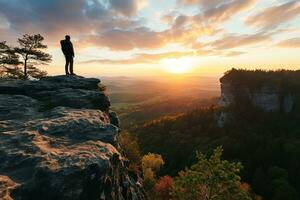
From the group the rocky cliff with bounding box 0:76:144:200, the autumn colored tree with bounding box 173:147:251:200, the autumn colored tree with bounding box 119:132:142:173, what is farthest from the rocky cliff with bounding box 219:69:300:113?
the rocky cliff with bounding box 0:76:144:200

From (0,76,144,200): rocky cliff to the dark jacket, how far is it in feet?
26.1

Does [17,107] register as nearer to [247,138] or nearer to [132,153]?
[132,153]

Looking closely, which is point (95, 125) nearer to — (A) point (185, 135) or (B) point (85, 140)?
(B) point (85, 140)

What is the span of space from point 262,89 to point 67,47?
424ft

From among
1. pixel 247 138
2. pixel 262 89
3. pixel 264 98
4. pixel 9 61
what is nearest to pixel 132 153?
pixel 9 61

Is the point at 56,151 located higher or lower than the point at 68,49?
lower

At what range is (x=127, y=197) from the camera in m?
20.2

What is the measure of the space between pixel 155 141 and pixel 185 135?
42.1 feet

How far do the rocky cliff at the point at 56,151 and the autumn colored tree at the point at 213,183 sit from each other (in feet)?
47.1

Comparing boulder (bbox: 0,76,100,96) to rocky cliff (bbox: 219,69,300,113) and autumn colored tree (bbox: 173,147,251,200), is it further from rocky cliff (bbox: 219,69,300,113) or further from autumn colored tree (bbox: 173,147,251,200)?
rocky cliff (bbox: 219,69,300,113)

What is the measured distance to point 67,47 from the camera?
30375 millimetres

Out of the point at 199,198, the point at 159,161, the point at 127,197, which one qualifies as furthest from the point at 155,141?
the point at 127,197

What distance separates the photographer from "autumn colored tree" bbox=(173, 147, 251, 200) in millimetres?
33750

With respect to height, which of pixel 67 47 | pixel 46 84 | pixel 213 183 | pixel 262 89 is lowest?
pixel 213 183
